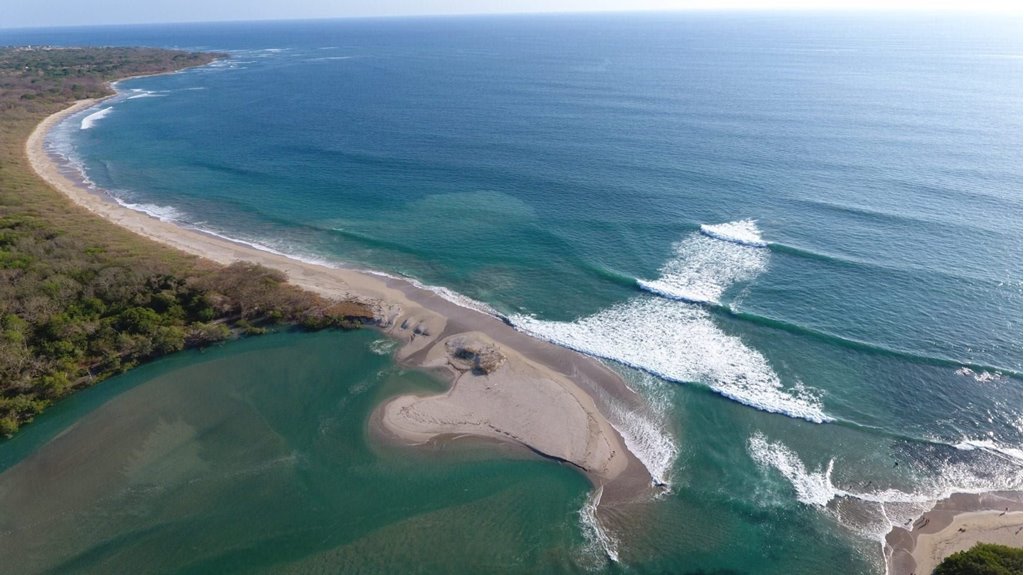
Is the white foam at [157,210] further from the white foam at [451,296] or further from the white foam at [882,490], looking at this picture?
the white foam at [882,490]

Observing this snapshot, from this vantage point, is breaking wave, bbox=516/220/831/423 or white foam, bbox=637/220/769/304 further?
white foam, bbox=637/220/769/304

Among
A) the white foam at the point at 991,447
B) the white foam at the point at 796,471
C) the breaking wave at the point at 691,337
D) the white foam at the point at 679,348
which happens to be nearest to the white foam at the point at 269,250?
the white foam at the point at 679,348

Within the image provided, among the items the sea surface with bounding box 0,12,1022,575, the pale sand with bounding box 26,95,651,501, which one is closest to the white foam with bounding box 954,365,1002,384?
the sea surface with bounding box 0,12,1022,575

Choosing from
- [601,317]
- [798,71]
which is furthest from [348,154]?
[798,71]

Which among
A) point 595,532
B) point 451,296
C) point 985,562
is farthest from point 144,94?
point 985,562

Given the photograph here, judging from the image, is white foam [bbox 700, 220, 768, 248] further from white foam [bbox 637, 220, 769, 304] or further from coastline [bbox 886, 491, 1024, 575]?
coastline [bbox 886, 491, 1024, 575]

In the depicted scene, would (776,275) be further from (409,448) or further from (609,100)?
(609,100)

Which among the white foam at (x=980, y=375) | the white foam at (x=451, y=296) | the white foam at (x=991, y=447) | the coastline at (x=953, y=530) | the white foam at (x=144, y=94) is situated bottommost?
the coastline at (x=953, y=530)
